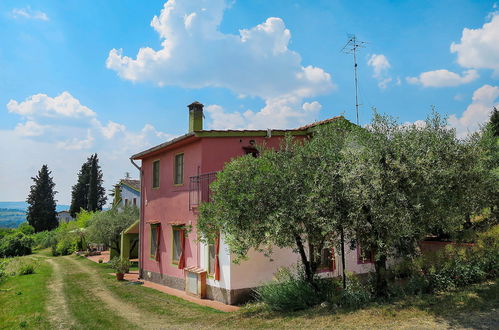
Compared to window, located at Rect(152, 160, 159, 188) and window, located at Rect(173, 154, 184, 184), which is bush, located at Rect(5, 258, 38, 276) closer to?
window, located at Rect(152, 160, 159, 188)

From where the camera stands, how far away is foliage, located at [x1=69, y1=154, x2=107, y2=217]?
57719 mm

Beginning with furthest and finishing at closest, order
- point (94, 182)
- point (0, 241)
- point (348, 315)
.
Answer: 1. point (94, 182)
2. point (0, 241)
3. point (348, 315)

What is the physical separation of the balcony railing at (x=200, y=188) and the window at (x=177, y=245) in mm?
1471

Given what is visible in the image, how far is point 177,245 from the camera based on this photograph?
16.2m

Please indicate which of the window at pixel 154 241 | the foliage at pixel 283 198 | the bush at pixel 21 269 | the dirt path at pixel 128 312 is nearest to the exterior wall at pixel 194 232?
the window at pixel 154 241

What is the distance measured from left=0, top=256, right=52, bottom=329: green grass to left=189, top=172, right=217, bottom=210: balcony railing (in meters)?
6.09

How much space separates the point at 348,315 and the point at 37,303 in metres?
11.1

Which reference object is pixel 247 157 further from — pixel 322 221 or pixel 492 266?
pixel 492 266

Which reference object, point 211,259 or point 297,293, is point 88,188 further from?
point 297,293

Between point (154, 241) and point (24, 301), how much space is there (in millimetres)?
6195

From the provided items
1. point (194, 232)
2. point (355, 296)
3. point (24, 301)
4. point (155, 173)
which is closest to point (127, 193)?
point (155, 173)

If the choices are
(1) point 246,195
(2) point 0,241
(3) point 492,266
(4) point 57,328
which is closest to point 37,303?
(4) point 57,328

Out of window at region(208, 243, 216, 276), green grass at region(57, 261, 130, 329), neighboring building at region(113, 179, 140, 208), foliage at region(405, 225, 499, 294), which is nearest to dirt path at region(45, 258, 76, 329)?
green grass at region(57, 261, 130, 329)

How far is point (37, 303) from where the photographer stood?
13.3 meters
